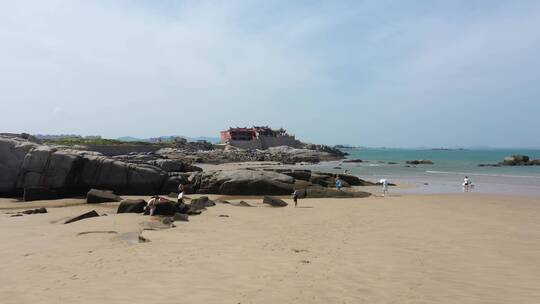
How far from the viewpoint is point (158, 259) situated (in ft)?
35.9

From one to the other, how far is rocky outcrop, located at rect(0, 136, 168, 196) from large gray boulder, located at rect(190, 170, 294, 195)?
137 inches

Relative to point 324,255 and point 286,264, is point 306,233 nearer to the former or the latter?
point 324,255

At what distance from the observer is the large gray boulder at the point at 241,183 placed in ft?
104

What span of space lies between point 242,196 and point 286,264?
20450 mm

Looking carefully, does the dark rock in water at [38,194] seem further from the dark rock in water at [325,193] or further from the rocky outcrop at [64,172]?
the dark rock in water at [325,193]

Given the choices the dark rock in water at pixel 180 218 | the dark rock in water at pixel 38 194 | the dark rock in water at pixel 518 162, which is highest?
the dark rock in water at pixel 518 162

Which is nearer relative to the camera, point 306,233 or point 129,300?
point 129,300

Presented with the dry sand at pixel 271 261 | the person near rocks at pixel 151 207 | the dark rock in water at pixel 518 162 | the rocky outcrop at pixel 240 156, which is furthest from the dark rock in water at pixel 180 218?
the dark rock in water at pixel 518 162

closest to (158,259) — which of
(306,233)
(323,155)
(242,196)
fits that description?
(306,233)

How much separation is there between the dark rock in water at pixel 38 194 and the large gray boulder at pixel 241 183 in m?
9.93

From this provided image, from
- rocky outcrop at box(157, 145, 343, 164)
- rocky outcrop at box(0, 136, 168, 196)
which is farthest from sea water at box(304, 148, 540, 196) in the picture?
rocky outcrop at box(0, 136, 168, 196)

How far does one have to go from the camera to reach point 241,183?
104 feet

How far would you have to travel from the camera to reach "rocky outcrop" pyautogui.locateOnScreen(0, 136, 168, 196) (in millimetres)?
27906

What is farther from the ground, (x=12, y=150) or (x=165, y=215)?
(x=12, y=150)
